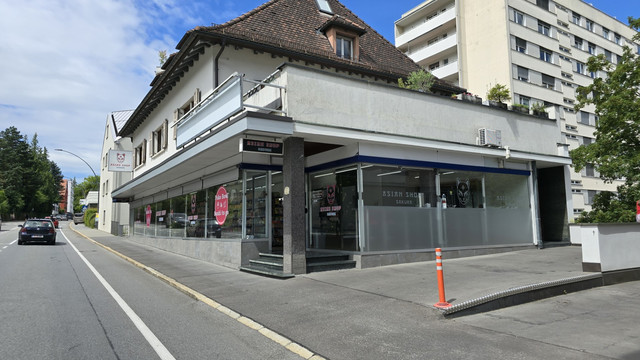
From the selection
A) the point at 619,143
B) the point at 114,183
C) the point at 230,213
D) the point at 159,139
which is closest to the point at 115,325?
the point at 230,213

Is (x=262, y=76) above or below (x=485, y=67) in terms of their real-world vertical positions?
below

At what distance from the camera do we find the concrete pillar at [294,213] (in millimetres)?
9797

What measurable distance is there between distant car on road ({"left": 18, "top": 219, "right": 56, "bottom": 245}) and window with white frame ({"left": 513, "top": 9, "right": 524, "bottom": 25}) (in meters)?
40.0

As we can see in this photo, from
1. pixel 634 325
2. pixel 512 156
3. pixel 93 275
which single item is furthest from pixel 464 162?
pixel 93 275

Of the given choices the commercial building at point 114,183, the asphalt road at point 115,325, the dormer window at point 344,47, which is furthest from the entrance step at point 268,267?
the commercial building at point 114,183

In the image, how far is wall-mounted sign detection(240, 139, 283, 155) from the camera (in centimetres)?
961

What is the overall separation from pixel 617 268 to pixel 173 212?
16425 millimetres

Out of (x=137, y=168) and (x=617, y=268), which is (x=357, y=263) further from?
(x=137, y=168)

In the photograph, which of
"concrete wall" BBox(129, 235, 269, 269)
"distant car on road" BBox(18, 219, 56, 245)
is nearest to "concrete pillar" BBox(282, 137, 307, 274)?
"concrete wall" BBox(129, 235, 269, 269)

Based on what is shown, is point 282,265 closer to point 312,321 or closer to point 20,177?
point 312,321

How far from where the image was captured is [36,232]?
908 inches

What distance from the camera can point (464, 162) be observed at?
13.2 meters

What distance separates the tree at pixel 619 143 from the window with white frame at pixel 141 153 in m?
21.8

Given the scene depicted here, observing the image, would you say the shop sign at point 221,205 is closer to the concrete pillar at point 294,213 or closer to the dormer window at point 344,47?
the concrete pillar at point 294,213
